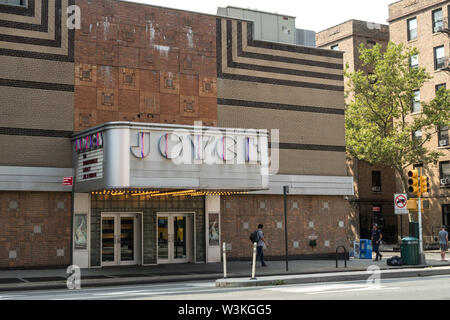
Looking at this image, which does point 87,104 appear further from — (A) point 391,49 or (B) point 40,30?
(A) point 391,49

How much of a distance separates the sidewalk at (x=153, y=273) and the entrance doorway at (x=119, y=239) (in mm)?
1071

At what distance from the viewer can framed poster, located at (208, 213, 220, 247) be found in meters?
28.9

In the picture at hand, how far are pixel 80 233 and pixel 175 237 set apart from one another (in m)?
4.79

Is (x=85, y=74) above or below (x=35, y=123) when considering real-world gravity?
above

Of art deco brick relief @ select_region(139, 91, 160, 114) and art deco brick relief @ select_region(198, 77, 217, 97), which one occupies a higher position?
art deco brick relief @ select_region(198, 77, 217, 97)

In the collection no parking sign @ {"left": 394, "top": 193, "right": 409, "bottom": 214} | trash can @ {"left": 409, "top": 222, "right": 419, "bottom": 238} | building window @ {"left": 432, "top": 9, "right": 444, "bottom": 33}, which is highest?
building window @ {"left": 432, "top": 9, "right": 444, "bottom": 33}

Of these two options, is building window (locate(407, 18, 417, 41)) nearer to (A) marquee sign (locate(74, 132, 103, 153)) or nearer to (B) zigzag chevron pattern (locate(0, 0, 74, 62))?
(B) zigzag chevron pattern (locate(0, 0, 74, 62))

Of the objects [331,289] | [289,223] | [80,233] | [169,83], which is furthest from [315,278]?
[169,83]

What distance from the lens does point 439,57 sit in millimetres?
51969

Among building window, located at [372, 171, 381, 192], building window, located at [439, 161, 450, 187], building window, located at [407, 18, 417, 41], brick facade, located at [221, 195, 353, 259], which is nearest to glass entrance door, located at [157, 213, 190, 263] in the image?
brick facade, located at [221, 195, 353, 259]

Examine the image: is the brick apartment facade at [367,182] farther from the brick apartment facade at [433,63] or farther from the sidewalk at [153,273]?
the sidewalk at [153,273]

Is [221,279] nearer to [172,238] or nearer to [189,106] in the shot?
[172,238]

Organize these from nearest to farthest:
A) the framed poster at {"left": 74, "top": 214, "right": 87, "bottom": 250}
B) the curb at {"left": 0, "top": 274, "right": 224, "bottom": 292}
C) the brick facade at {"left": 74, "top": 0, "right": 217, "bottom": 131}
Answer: the curb at {"left": 0, "top": 274, "right": 224, "bottom": 292}, the framed poster at {"left": 74, "top": 214, "right": 87, "bottom": 250}, the brick facade at {"left": 74, "top": 0, "right": 217, "bottom": 131}
